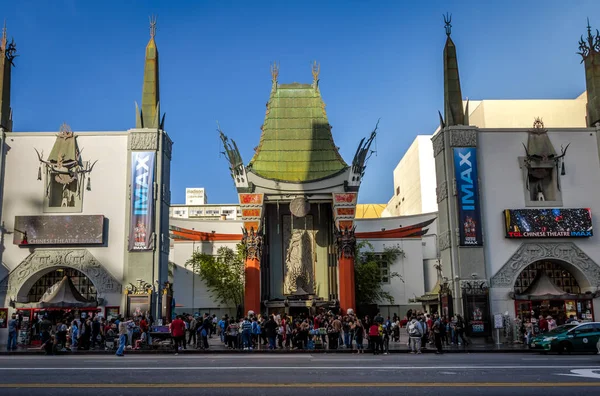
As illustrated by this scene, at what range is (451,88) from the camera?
3231 centimetres

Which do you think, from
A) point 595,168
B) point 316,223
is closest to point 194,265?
point 316,223

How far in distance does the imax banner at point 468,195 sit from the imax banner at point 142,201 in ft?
48.5

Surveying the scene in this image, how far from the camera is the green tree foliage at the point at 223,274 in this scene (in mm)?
45844

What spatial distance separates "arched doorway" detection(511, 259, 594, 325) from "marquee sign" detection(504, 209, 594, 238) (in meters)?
1.61

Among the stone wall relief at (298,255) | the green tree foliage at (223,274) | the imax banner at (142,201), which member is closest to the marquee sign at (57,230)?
the imax banner at (142,201)

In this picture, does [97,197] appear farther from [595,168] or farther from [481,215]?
[595,168]

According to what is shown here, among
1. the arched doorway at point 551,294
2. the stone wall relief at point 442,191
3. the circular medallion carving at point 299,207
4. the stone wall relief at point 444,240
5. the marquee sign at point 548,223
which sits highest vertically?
the circular medallion carving at point 299,207

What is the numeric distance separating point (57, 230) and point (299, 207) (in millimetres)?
15639

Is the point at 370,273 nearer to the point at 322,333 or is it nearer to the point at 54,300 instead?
the point at 322,333

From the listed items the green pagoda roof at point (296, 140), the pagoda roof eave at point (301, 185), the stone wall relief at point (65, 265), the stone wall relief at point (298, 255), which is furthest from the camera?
the stone wall relief at point (298, 255)

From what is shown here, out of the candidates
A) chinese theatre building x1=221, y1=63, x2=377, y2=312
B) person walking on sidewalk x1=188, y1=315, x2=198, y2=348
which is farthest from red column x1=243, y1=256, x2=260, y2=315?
person walking on sidewalk x1=188, y1=315, x2=198, y2=348

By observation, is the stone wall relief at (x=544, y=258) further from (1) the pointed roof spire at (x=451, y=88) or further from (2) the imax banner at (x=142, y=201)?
(2) the imax banner at (x=142, y=201)

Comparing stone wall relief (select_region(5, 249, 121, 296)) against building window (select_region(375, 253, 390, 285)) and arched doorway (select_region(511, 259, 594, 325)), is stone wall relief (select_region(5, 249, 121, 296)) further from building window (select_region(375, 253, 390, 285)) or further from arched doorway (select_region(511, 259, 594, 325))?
building window (select_region(375, 253, 390, 285))

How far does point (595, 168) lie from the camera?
31469 mm
